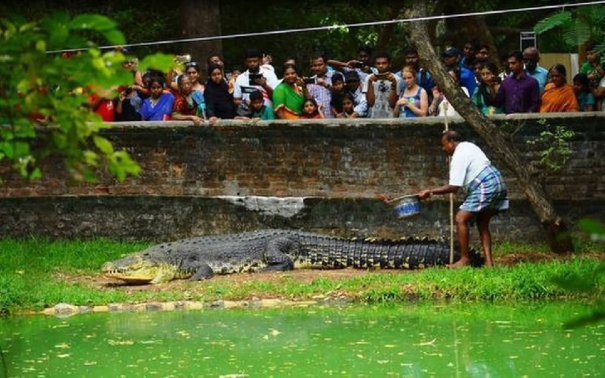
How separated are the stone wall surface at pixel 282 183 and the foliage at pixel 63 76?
11045mm

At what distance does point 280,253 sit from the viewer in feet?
53.5

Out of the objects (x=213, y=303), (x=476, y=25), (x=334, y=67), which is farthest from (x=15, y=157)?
(x=476, y=25)

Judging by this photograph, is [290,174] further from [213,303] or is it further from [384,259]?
[213,303]

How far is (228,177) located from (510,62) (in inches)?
131

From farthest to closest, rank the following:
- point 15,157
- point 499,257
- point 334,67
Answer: point 334,67 → point 499,257 → point 15,157

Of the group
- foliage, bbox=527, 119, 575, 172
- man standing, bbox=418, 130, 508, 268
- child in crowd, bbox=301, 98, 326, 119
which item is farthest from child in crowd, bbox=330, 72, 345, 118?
man standing, bbox=418, 130, 508, 268

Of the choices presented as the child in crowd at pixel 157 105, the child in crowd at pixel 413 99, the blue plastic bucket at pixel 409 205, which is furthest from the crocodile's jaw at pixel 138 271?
the child in crowd at pixel 413 99

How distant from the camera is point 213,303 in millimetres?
14500

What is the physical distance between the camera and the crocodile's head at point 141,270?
15.7 m

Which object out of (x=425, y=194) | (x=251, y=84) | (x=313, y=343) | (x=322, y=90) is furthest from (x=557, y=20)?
(x=251, y=84)

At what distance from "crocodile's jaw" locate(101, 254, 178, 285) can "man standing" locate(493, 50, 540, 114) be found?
3827 millimetres

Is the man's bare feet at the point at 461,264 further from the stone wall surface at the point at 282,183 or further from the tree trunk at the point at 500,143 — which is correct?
the stone wall surface at the point at 282,183

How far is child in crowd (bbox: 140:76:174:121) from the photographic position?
18266 mm

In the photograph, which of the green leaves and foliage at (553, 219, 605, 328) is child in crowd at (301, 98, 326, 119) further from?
foliage at (553, 219, 605, 328)
